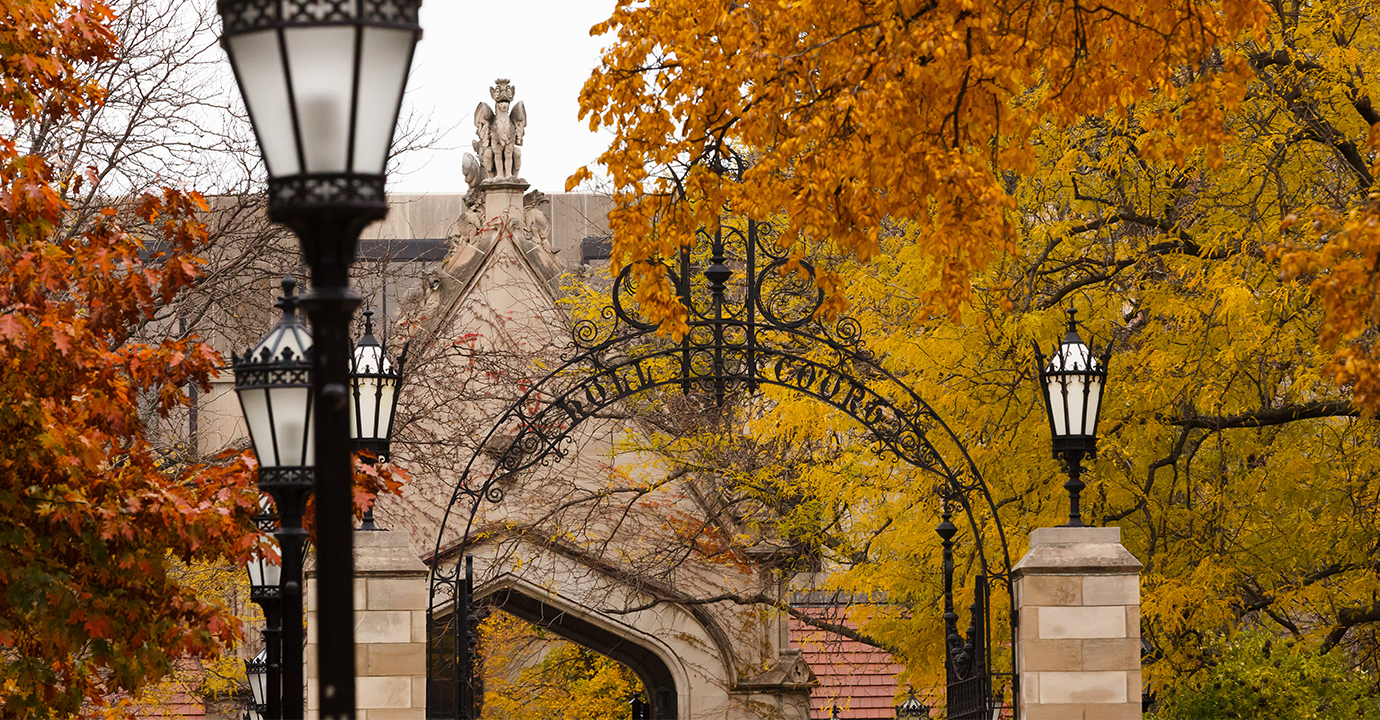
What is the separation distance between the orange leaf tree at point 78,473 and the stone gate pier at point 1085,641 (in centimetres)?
493

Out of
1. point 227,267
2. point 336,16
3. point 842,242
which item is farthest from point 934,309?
point 227,267

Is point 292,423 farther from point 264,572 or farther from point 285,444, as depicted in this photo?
point 264,572

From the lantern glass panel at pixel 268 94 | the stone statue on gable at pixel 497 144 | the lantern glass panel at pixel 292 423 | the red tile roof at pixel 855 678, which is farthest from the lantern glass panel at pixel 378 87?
the red tile roof at pixel 855 678

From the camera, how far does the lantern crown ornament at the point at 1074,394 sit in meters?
10.4

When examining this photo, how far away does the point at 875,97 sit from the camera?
7512 millimetres

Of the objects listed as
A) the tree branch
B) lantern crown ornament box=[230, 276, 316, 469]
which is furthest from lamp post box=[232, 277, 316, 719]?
the tree branch

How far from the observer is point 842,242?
8539mm

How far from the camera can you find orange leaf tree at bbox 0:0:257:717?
809 cm

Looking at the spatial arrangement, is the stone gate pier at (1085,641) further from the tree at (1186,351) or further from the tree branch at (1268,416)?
the tree branch at (1268,416)

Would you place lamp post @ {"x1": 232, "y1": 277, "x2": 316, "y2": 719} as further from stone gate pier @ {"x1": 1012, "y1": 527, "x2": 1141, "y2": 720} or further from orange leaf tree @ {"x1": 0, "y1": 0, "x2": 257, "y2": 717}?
stone gate pier @ {"x1": 1012, "y1": 527, "x2": 1141, "y2": 720}

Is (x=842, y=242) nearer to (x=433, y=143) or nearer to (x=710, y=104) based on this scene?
(x=710, y=104)

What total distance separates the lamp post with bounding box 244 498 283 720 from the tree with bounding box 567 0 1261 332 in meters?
2.42

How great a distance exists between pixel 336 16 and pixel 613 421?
54.7 feet

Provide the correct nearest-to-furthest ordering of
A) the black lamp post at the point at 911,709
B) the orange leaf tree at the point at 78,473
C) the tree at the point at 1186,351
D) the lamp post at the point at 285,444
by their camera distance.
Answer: the lamp post at the point at 285,444, the orange leaf tree at the point at 78,473, the tree at the point at 1186,351, the black lamp post at the point at 911,709
